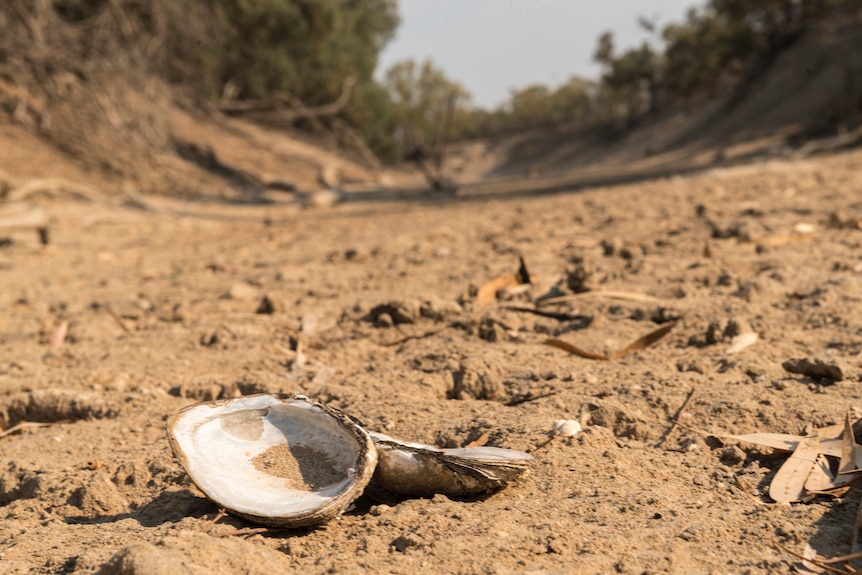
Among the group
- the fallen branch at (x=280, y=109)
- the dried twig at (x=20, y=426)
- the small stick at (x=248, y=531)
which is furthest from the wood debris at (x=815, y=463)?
the fallen branch at (x=280, y=109)

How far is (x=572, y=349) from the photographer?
2438 millimetres

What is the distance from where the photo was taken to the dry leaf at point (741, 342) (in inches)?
90.7

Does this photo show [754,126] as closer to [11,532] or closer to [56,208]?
[56,208]

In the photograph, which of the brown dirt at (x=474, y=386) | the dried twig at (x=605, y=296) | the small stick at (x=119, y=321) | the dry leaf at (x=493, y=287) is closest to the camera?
the brown dirt at (x=474, y=386)

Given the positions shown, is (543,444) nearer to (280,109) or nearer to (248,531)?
(248,531)

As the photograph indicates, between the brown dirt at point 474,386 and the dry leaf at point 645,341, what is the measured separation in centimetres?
3

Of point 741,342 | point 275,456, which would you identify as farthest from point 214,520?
point 741,342

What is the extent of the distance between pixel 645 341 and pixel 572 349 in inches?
9.6

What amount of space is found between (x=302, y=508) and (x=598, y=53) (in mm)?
40792

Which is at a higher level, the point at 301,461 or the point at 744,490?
Result: the point at 301,461

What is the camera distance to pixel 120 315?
3.57m

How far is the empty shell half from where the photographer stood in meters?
1.46

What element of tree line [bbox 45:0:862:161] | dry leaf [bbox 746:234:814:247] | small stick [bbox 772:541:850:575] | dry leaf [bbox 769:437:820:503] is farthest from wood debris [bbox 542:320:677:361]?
tree line [bbox 45:0:862:161]

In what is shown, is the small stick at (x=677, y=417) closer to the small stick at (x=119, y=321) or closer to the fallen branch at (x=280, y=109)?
the small stick at (x=119, y=321)
